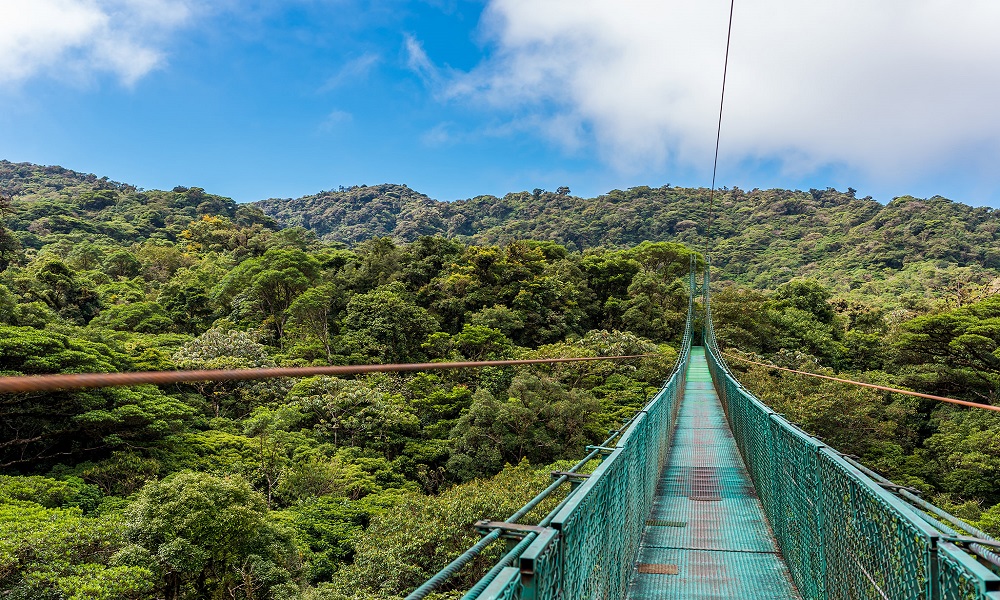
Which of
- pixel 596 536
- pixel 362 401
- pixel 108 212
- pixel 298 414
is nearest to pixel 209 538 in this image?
pixel 298 414

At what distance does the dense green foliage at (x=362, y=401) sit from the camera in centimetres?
812

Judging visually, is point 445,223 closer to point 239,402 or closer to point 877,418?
point 239,402

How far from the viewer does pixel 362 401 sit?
15.1 meters

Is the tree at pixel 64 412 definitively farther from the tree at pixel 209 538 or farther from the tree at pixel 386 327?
the tree at pixel 386 327

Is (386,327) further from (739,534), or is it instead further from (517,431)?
(739,534)

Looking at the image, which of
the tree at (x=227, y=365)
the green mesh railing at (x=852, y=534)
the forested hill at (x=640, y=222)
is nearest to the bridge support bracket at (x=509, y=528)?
the green mesh railing at (x=852, y=534)

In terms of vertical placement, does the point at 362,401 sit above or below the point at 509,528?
below

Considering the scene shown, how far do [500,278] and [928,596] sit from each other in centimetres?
2252

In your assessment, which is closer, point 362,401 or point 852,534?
point 852,534

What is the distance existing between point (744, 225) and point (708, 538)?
66.7 m

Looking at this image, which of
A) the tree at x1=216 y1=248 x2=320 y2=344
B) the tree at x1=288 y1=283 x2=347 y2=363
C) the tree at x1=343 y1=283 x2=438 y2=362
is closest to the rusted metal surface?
the tree at x1=343 y1=283 x2=438 y2=362

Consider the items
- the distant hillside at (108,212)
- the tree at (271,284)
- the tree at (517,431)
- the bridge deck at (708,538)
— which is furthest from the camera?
the distant hillside at (108,212)

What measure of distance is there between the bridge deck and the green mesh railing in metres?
0.16

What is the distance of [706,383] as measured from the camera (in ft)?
A: 40.3
